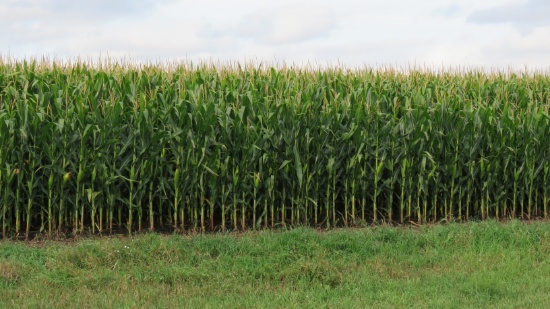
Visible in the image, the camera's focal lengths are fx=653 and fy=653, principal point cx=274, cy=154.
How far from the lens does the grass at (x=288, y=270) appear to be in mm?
7777

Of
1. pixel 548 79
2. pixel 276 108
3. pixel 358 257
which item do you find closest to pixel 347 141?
pixel 276 108

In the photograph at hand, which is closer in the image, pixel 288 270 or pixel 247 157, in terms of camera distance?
pixel 288 270

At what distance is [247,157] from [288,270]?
9.41 ft

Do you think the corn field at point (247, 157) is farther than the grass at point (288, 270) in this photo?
Yes

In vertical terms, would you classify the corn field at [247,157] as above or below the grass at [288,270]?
above

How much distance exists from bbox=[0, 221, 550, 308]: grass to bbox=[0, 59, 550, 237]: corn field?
90 centimetres

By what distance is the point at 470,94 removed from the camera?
14.7 meters

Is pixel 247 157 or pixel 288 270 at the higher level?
pixel 247 157

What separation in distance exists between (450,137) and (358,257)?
155 inches

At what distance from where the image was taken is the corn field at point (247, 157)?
1080cm

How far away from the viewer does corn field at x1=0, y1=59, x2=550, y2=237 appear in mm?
10797

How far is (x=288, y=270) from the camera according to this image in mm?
8719

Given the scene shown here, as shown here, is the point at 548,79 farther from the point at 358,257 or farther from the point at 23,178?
the point at 23,178

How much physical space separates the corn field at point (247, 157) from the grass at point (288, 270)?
904 millimetres
